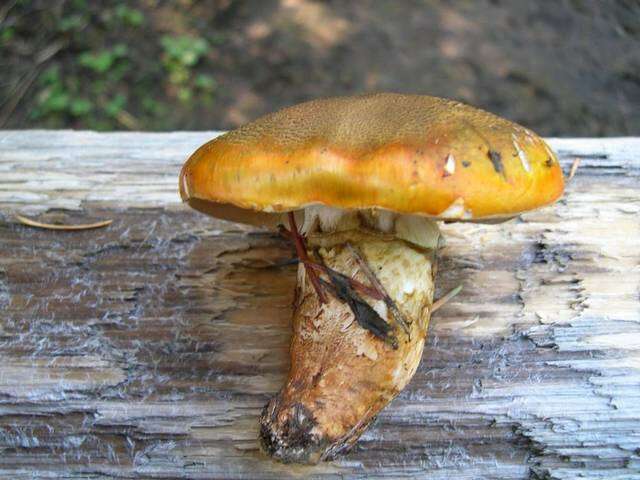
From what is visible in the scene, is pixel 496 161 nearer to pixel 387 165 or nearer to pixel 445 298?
pixel 387 165

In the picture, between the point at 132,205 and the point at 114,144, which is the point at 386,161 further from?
the point at 114,144

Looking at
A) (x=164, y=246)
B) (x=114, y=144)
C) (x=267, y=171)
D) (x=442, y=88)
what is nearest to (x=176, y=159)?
(x=114, y=144)

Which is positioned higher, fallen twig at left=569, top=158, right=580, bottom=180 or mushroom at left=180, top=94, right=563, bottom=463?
mushroom at left=180, top=94, right=563, bottom=463

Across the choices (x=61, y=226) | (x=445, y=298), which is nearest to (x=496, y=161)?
(x=445, y=298)

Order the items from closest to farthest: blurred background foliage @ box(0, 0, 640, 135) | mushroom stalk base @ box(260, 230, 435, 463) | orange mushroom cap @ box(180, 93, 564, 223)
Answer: orange mushroom cap @ box(180, 93, 564, 223) → mushroom stalk base @ box(260, 230, 435, 463) → blurred background foliage @ box(0, 0, 640, 135)

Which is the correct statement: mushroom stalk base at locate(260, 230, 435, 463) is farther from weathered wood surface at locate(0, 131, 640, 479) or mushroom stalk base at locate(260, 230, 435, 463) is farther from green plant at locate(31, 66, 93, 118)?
green plant at locate(31, 66, 93, 118)

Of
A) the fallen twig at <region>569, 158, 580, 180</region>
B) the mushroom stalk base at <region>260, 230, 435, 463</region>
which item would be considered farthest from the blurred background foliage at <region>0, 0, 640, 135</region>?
the mushroom stalk base at <region>260, 230, 435, 463</region>
